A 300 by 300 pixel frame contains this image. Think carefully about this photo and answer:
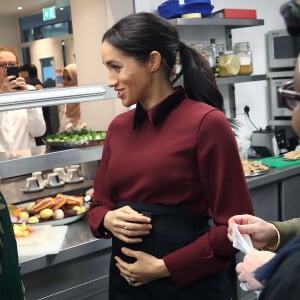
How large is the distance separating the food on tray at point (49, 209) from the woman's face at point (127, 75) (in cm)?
86

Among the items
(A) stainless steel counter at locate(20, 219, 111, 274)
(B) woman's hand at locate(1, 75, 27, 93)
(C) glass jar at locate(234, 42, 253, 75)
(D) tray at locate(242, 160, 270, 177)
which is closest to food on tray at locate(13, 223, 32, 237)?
(A) stainless steel counter at locate(20, 219, 111, 274)

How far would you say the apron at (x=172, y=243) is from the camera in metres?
1.37

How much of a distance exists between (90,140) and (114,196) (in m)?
0.76

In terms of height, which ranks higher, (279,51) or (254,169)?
(279,51)

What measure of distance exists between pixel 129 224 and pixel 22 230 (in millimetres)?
A: 756

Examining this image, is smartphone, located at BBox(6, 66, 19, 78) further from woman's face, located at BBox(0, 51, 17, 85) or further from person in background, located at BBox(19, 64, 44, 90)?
person in background, located at BBox(19, 64, 44, 90)

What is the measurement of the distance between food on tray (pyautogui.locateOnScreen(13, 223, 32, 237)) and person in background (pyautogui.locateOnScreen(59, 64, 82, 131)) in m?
1.10

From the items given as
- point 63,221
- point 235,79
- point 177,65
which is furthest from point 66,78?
point 177,65

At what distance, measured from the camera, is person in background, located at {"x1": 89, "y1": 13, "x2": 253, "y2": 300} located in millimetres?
1337

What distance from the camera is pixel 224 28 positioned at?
10.9ft

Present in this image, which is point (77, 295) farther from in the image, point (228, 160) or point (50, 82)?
point (50, 82)

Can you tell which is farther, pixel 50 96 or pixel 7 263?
pixel 50 96

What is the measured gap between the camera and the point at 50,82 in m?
3.59

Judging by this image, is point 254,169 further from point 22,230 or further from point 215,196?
point 215,196
